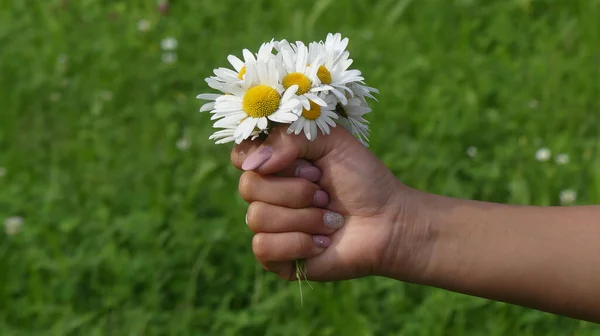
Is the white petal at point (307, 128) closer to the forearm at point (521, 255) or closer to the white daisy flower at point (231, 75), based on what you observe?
the white daisy flower at point (231, 75)

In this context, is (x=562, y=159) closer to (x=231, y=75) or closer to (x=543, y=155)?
(x=543, y=155)

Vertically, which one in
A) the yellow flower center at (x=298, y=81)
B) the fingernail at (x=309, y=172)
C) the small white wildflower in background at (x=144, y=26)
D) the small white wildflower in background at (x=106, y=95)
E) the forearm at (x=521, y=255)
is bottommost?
the forearm at (x=521, y=255)

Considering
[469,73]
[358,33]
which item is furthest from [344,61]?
[358,33]

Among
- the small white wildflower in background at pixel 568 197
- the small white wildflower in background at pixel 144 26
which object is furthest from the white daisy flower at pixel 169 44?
the small white wildflower in background at pixel 568 197

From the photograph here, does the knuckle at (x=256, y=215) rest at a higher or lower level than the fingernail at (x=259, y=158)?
lower

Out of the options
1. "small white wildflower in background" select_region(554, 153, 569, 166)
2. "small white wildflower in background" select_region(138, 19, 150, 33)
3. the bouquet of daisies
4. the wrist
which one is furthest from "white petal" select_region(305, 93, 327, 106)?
"small white wildflower in background" select_region(138, 19, 150, 33)

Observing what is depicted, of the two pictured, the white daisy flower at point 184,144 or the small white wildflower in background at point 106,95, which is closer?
the white daisy flower at point 184,144

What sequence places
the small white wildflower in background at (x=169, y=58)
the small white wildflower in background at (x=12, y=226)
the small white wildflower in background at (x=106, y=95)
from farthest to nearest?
1. the small white wildflower in background at (x=169, y=58)
2. the small white wildflower in background at (x=106, y=95)
3. the small white wildflower in background at (x=12, y=226)

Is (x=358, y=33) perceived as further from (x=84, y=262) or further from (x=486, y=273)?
(x=486, y=273)
